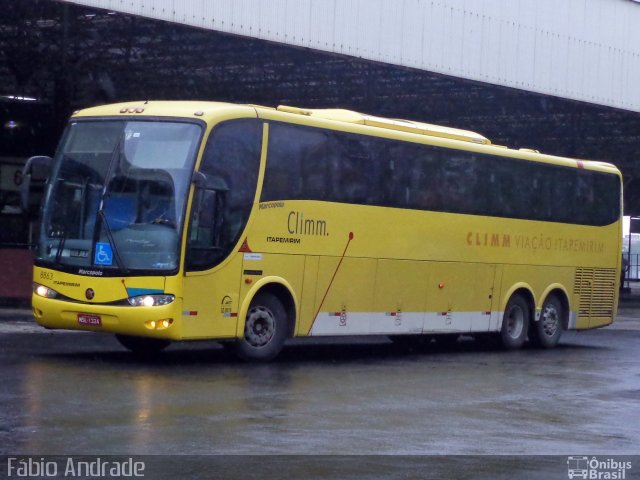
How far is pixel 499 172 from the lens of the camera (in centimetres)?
2086

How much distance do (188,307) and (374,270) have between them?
3944 millimetres

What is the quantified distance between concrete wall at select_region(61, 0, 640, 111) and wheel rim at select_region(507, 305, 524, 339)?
21.5 feet

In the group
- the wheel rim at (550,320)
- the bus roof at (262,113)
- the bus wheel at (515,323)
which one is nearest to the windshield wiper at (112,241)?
the bus roof at (262,113)

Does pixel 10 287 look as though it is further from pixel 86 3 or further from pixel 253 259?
pixel 253 259

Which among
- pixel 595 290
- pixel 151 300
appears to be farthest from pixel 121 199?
pixel 595 290

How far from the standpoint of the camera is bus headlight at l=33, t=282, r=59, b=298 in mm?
15498

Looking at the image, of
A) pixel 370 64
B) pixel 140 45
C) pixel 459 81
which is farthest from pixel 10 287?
pixel 459 81

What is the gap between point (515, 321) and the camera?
70.7 ft

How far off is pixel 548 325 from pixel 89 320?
9.76 metres

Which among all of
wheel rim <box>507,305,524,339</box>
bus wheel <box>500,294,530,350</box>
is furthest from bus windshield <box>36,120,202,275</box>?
wheel rim <box>507,305,524,339</box>

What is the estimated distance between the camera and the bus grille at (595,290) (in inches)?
907

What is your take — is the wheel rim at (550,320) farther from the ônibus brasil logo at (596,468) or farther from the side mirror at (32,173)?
the ônibus brasil logo at (596,468)

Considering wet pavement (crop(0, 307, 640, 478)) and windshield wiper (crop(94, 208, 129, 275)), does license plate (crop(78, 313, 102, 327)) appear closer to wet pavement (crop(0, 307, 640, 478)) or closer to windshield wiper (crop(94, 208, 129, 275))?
wet pavement (crop(0, 307, 640, 478))

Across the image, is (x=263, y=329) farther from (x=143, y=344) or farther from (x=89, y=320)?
(x=89, y=320)
